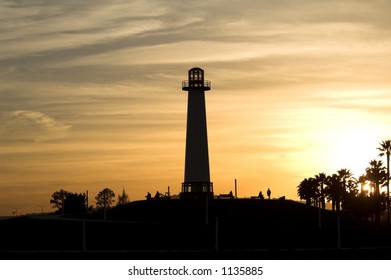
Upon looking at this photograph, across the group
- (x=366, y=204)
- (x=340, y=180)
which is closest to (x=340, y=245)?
(x=366, y=204)

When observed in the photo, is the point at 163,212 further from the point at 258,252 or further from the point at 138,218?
the point at 258,252

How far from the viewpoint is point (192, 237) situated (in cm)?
7950

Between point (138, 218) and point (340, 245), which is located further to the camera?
point (138, 218)

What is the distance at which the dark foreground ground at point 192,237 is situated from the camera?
6525 centimetres

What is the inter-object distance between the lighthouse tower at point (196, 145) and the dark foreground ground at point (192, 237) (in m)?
6.48

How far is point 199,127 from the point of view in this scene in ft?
343

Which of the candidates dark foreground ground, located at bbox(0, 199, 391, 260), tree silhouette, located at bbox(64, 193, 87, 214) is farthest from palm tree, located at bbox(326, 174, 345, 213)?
dark foreground ground, located at bbox(0, 199, 391, 260)

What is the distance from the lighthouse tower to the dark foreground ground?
6.48m

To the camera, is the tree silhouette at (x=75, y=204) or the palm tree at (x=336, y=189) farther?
the palm tree at (x=336, y=189)

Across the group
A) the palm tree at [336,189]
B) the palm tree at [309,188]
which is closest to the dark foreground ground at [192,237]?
the palm tree at [336,189]

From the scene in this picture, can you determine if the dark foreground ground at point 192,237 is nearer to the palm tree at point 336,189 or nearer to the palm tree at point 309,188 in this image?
the palm tree at point 336,189
